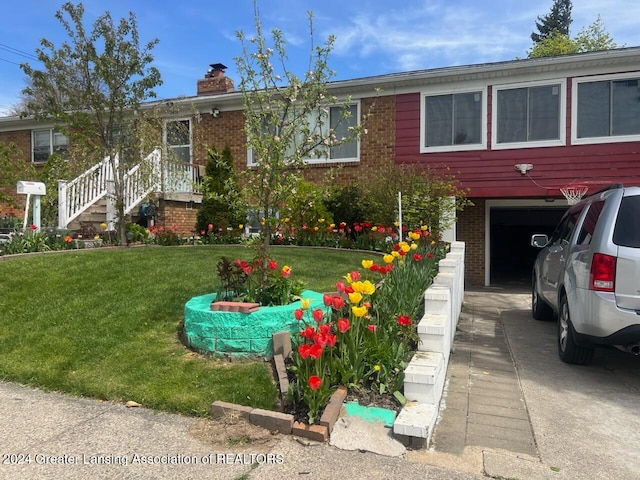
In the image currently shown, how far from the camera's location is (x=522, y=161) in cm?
1206

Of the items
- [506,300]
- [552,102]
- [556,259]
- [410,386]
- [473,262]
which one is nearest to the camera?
[410,386]

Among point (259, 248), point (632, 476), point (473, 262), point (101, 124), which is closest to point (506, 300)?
point (473, 262)

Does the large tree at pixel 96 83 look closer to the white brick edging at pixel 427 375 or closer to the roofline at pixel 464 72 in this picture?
the roofline at pixel 464 72

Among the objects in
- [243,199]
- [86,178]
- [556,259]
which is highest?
[86,178]

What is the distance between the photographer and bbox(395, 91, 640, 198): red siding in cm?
1133

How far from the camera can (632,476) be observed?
2.97m

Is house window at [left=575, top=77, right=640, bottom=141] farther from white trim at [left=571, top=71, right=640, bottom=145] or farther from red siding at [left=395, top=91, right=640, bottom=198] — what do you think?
red siding at [left=395, top=91, right=640, bottom=198]

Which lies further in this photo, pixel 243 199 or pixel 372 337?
pixel 243 199

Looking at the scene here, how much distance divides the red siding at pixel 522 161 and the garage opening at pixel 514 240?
4586 millimetres

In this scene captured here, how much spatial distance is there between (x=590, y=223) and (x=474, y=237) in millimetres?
9019

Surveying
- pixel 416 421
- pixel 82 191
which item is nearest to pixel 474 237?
pixel 82 191

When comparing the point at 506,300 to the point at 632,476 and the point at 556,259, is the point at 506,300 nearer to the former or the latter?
the point at 556,259

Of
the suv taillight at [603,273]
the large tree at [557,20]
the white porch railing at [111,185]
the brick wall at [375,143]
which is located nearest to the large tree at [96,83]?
the white porch railing at [111,185]

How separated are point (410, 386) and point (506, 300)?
7634 mm
